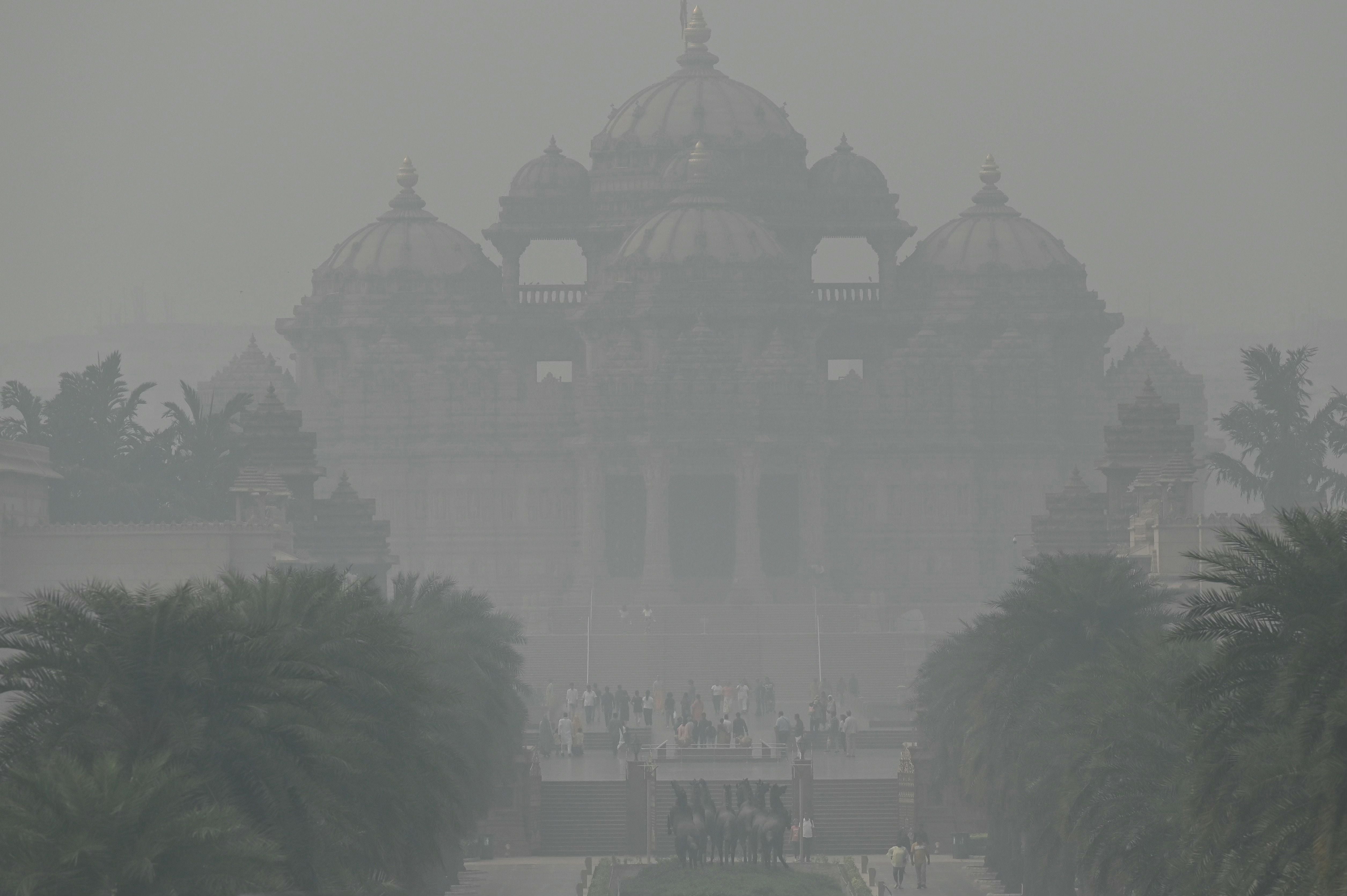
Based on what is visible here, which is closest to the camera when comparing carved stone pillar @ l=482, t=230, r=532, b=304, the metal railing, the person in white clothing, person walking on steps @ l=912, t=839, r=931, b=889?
person walking on steps @ l=912, t=839, r=931, b=889

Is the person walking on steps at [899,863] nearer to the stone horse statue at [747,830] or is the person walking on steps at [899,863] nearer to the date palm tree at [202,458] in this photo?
the stone horse statue at [747,830]

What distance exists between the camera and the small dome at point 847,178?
139250mm

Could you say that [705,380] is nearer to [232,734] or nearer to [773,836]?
[773,836]

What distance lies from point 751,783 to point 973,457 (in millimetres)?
56501

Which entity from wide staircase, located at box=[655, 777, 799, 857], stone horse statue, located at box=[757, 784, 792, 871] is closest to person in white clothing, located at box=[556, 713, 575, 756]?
wide staircase, located at box=[655, 777, 799, 857]

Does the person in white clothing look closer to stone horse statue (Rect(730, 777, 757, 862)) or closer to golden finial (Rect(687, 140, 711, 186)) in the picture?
stone horse statue (Rect(730, 777, 757, 862))

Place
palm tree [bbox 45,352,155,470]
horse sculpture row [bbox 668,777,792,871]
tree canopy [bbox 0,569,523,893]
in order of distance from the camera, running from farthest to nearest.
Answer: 1. palm tree [bbox 45,352,155,470]
2. horse sculpture row [bbox 668,777,792,871]
3. tree canopy [bbox 0,569,523,893]

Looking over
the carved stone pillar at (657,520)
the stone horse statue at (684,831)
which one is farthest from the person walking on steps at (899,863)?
the carved stone pillar at (657,520)

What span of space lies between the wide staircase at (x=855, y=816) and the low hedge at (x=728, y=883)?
645cm

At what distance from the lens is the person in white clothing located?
8238cm

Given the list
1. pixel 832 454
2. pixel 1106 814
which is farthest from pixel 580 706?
pixel 1106 814

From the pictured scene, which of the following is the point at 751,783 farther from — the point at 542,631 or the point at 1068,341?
the point at 1068,341

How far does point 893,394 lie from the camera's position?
127 metres

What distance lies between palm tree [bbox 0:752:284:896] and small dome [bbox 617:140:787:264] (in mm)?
92060
